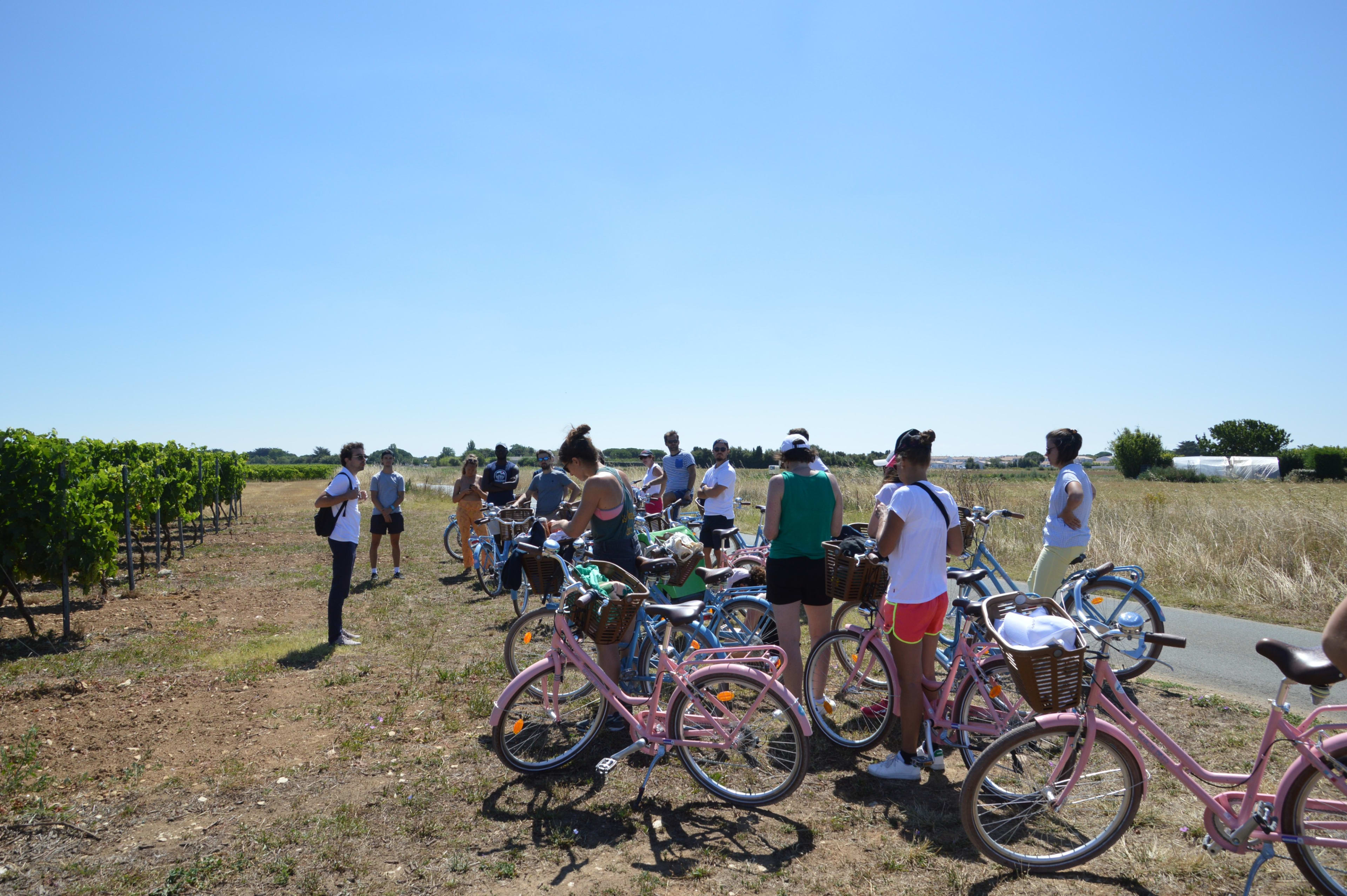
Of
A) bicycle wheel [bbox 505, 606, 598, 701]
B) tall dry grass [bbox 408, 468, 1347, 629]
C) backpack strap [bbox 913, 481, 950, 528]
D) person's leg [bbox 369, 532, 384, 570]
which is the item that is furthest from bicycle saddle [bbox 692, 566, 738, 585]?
person's leg [bbox 369, 532, 384, 570]

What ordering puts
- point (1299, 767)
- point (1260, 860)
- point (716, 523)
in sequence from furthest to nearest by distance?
point (716, 523), point (1260, 860), point (1299, 767)

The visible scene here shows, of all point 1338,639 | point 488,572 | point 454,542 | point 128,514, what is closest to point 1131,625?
point 1338,639

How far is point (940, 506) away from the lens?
407cm

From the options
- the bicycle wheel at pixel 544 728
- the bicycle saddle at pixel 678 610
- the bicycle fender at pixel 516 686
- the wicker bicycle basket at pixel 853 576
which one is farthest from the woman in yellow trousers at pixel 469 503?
the wicker bicycle basket at pixel 853 576

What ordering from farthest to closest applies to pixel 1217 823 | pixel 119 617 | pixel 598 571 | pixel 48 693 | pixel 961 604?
pixel 119 617 < pixel 48 693 < pixel 598 571 < pixel 961 604 < pixel 1217 823

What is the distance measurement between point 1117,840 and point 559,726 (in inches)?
120

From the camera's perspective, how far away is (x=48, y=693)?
604 cm

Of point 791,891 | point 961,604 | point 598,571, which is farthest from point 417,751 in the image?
point 961,604

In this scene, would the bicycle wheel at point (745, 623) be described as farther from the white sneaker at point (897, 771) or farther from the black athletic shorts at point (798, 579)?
the white sneaker at point (897, 771)

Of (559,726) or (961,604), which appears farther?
(559,726)

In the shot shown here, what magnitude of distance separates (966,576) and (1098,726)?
1.27 meters

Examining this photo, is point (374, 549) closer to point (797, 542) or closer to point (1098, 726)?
point (797, 542)

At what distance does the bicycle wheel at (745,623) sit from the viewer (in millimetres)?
5562

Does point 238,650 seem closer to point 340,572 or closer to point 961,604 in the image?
point 340,572
